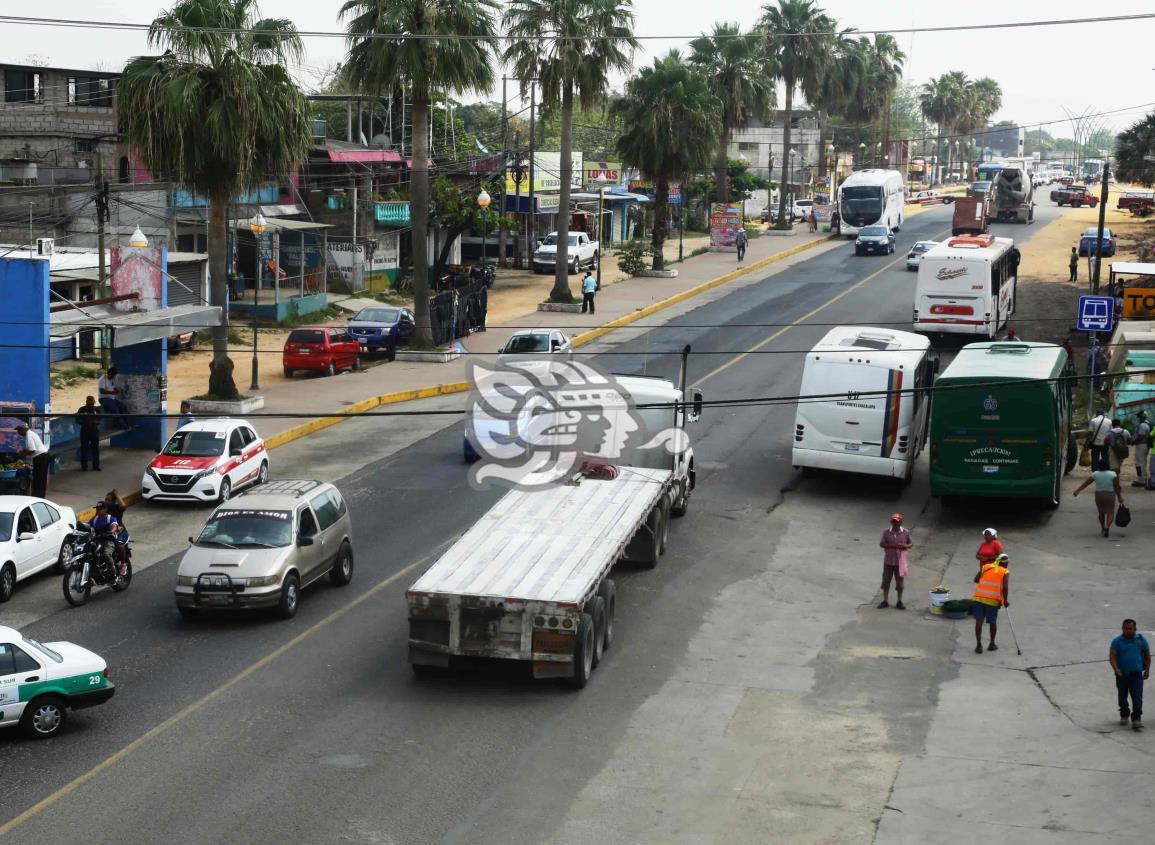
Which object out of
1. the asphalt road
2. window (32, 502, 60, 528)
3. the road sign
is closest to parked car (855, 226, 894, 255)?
the road sign

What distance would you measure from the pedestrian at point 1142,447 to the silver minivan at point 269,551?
53.5 feet

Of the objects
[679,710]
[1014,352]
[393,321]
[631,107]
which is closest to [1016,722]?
[679,710]

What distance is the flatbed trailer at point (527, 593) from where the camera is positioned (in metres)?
17.2

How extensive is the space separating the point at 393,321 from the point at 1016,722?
3091 centimetres

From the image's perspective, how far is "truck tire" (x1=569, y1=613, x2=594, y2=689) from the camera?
1745 centimetres

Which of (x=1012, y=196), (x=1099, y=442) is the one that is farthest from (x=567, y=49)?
(x=1012, y=196)

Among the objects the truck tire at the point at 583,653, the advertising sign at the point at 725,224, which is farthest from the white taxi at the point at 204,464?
the advertising sign at the point at 725,224

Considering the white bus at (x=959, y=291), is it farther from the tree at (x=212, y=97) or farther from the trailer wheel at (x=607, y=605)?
the trailer wheel at (x=607, y=605)

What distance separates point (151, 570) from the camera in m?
23.6

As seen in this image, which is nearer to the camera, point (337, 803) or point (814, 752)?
point (337, 803)

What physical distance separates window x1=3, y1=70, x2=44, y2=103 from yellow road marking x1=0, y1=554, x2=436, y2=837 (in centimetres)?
4328

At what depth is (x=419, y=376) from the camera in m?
42.0

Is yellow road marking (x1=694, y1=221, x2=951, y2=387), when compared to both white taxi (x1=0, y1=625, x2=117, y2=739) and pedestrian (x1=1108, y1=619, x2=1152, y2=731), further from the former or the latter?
white taxi (x1=0, y1=625, x2=117, y2=739)

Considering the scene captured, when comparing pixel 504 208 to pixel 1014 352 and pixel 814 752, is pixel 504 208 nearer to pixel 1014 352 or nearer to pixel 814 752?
pixel 1014 352
